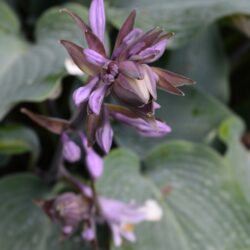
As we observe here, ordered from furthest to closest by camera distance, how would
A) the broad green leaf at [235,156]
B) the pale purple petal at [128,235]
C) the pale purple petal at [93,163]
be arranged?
the broad green leaf at [235,156] < the pale purple petal at [128,235] < the pale purple petal at [93,163]

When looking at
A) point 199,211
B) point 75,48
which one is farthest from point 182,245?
point 75,48

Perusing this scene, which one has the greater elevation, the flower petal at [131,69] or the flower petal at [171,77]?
the flower petal at [131,69]

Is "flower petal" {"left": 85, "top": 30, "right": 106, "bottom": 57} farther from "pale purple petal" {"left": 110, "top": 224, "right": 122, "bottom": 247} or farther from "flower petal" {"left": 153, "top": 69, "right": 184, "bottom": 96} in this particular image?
"pale purple petal" {"left": 110, "top": 224, "right": 122, "bottom": 247}

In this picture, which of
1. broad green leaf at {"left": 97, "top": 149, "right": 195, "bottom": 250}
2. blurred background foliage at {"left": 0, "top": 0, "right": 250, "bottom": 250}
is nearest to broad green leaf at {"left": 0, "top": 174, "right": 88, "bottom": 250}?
blurred background foliage at {"left": 0, "top": 0, "right": 250, "bottom": 250}

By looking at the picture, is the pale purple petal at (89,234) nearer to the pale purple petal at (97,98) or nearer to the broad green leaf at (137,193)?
the broad green leaf at (137,193)

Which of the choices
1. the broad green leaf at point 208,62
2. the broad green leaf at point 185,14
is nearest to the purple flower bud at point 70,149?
the broad green leaf at point 185,14

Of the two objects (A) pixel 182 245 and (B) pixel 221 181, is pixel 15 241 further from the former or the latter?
(B) pixel 221 181

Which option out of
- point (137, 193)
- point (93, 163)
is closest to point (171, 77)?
point (93, 163)
